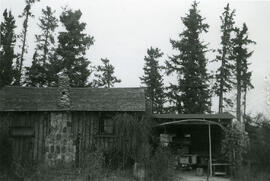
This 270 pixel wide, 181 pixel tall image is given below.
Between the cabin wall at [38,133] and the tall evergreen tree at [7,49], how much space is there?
11972 mm

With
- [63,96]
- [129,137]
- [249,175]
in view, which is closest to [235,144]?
[249,175]

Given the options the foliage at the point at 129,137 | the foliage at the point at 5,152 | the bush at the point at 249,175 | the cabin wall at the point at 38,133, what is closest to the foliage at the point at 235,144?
the bush at the point at 249,175

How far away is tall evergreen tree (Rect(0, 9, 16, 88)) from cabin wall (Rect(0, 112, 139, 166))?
11972 mm

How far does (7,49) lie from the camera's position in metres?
31.0

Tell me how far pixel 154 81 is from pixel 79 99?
62.2ft

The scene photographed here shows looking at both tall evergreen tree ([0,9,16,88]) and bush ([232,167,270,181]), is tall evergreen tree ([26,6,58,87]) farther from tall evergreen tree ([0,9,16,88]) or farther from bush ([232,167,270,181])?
bush ([232,167,270,181])

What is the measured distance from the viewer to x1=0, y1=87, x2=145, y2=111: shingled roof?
2034 cm

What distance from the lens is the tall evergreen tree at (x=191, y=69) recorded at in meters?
32.8

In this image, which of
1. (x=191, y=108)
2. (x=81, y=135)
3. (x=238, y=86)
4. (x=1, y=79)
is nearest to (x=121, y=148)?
(x=81, y=135)

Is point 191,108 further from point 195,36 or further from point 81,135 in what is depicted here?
point 81,135

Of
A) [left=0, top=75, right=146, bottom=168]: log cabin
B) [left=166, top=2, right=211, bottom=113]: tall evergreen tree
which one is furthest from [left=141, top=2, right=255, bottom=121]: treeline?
[left=0, top=75, right=146, bottom=168]: log cabin

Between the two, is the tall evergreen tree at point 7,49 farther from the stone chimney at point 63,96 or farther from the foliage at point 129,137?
the foliage at point 129,137

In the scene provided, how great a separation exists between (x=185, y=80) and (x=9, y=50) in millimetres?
16993

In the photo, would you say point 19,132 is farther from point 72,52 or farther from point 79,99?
point 72,52
